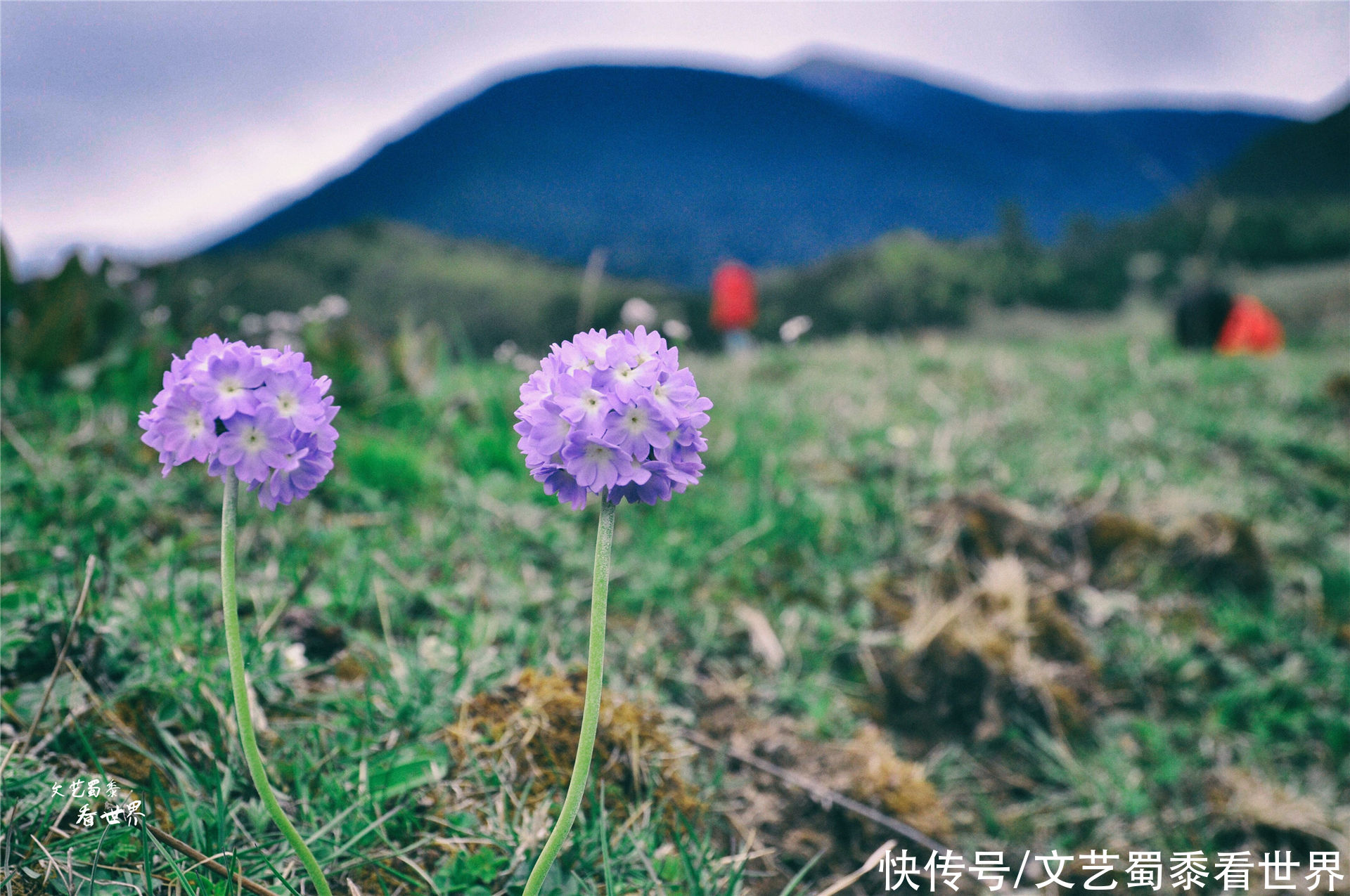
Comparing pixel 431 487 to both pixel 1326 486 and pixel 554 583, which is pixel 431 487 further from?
pixel 1326 486

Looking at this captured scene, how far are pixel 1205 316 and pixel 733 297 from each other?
12.8ft

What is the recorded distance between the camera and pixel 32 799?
1.26m

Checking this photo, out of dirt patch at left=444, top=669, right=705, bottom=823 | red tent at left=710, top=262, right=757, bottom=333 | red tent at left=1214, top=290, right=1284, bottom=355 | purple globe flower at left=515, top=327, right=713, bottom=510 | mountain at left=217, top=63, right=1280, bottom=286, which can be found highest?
mountain at left=217, top=63, right=1280, bottom=286

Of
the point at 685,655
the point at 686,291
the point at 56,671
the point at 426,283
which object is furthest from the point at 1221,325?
the point at 56,671

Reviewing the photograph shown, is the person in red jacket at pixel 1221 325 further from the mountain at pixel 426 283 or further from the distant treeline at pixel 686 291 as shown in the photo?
the mountain at pixel 426 283

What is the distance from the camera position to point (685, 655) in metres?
2.14

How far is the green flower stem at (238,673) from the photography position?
1.02 m

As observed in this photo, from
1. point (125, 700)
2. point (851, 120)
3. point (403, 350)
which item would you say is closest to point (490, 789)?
point (125, 700)

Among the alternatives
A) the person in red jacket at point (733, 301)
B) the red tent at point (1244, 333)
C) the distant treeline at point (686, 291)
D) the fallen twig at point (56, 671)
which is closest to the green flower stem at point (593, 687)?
the fallen twig at point (56, 671)

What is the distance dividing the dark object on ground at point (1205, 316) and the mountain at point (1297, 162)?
7665 mm

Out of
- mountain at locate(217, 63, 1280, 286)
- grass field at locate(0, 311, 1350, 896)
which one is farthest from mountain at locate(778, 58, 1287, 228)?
grass field at locate(0, 311, 1350, 896)

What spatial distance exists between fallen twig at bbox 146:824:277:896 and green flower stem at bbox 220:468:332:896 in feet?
0.30

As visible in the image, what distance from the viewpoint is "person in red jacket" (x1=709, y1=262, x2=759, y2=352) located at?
7789 mm

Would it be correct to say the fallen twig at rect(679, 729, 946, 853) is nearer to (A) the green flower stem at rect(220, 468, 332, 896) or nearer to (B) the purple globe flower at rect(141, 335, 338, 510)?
(A) the green flower stem at rect(220, 468, 332, 896)
